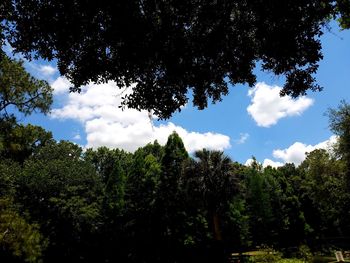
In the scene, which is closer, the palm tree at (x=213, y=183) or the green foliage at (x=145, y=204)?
the palm tree at (x=213, y=183)

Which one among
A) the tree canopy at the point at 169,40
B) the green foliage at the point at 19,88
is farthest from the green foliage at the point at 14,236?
the tree canopy at the point at 169,40

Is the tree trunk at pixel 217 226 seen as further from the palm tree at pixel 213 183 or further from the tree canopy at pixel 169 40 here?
the tree canopy at pixel 169 40

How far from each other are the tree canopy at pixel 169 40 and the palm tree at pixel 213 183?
79.5 feet

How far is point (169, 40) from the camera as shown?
7.04 metres

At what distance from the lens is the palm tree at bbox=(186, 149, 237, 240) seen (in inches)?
1234

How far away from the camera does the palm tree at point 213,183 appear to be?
3134cm

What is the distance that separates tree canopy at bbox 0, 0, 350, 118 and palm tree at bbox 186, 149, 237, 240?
79.5 ft

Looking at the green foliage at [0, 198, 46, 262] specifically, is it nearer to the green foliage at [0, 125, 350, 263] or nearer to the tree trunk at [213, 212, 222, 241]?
the green foliage at [0, 125, 350, 263]

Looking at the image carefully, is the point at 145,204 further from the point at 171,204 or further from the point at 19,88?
the point at 19,88

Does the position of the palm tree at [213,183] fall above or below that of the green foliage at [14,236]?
above

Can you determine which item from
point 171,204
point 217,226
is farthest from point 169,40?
point 171,204

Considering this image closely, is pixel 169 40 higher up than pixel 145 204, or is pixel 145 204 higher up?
pixel 145 204

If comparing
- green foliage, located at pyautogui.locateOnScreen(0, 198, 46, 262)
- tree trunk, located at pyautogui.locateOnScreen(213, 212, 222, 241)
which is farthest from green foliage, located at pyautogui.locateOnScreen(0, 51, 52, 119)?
tree trunk, located at pyautogui.locateOnScreen(213, 212, 222, 241)

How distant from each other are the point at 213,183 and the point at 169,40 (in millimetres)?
25455
